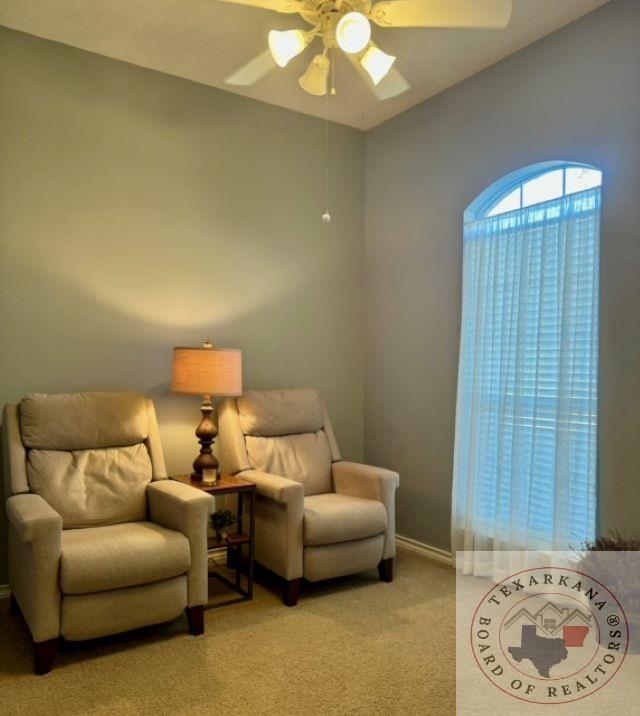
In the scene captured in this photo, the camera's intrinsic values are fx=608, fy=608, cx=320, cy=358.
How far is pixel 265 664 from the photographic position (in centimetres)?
248

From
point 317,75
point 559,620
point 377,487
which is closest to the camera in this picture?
point 317,75

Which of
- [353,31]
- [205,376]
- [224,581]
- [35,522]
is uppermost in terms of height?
[353,31]

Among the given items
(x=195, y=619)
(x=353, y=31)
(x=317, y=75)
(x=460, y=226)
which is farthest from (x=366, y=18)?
(x=195, y=619)

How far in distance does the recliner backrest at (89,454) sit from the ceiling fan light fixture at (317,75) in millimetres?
1816

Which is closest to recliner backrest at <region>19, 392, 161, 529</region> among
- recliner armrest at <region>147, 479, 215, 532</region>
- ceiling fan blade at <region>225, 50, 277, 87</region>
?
recliner armrest at <region>147, 479, 215, 532</region>

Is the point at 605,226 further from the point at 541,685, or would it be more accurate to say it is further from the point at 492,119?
the point at 541,685

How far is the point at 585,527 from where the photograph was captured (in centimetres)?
Result: 297

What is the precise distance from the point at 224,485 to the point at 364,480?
2.75 ft

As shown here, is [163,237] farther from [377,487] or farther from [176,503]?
[377,487]

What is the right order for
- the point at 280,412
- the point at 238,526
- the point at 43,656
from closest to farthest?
the point at 43,656 → the point at 238,526 → the point at 280,412

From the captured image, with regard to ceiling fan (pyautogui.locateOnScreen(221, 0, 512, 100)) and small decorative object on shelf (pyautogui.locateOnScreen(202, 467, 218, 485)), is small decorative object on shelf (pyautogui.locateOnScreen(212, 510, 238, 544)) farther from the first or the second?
ceiling fan (pyautogui.locateOnScreen(221, 0, 512, 100))

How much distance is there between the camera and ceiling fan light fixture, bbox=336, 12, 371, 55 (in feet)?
6.93

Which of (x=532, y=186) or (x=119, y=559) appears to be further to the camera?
(x=532, y=186)

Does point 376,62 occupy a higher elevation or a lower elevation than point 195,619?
higher
